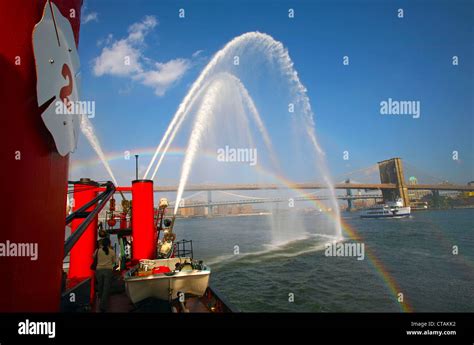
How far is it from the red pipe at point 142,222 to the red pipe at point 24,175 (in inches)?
396

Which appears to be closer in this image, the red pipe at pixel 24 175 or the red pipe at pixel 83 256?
the red pipe at pixel 24 175

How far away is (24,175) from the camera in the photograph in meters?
1.92

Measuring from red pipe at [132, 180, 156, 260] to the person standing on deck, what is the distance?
13.3ft

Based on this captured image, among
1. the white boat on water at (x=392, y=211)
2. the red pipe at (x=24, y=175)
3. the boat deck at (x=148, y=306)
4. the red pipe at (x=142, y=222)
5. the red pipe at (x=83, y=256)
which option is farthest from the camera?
the white boat on water at (x=392, y=211)

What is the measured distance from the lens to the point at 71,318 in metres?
1.98

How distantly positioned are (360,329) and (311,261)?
95.0 feet

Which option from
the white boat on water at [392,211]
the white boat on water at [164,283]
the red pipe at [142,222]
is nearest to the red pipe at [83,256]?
the red pipe at [142,222]

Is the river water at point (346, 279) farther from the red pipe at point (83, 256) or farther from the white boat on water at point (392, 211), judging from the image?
the white boat on water at point (392, 211)

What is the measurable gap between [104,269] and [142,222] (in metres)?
4.15

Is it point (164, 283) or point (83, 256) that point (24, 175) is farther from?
point (83, 256)

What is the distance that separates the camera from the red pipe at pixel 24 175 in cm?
180

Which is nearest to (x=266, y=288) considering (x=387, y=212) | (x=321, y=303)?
(x=321, y=303)

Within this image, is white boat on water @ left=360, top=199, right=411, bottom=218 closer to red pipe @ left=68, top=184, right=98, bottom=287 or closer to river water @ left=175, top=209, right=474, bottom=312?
river water @ left=175, top=209, right=474, bottom=312

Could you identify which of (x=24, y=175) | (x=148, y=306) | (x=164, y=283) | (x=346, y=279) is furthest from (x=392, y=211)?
(x=24, y=175)
